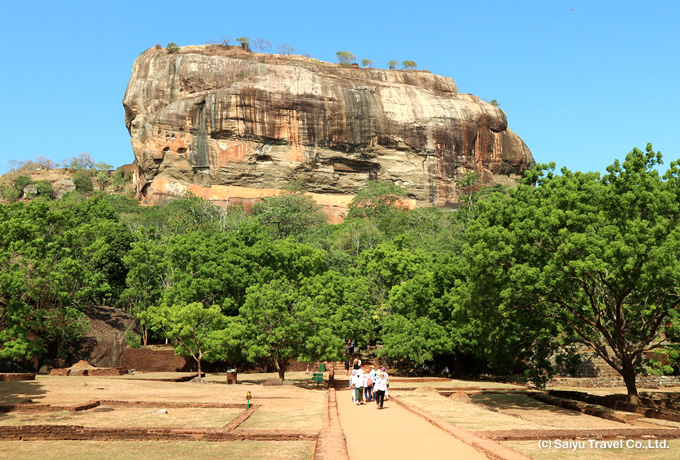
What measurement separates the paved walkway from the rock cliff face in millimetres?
57242

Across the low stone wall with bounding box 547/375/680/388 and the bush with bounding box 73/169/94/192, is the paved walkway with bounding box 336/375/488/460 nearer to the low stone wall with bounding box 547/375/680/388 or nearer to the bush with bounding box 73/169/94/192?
the low stone wall with bounding box 547/375/680/388

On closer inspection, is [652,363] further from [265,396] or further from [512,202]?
[265,396]

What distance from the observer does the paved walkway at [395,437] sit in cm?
965

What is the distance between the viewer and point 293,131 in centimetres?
7175

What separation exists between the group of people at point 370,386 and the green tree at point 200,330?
7.52 m

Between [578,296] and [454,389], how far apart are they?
748 centimetres

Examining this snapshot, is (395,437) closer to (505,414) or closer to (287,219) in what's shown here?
(505,414)

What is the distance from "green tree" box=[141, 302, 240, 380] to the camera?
24.7 metres

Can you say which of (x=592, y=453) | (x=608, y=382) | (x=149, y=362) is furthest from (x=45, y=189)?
(x=592, y=453)

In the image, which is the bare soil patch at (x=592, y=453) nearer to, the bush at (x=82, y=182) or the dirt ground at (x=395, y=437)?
the dirt ground at (x=395, y=437)

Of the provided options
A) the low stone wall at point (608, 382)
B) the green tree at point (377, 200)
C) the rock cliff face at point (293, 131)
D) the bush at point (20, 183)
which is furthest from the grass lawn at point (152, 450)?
the bush at point (20, 183)

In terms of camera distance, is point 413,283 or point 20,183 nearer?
point 413,283

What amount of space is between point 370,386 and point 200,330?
12878mm

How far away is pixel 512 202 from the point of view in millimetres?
18859
